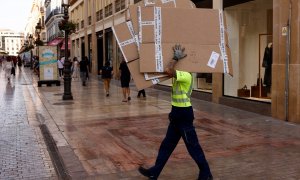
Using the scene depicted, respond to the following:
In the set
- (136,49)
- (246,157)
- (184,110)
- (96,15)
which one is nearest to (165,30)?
(136,49)

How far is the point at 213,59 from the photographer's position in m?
5.24

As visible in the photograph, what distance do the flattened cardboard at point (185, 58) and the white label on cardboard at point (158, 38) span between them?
4 centimetres

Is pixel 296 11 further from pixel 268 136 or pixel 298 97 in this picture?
pixel 268 136

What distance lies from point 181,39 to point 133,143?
3486 mm

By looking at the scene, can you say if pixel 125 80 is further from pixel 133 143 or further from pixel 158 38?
pixel 158 38

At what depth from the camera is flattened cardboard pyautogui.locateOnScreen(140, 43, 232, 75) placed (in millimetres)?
5016

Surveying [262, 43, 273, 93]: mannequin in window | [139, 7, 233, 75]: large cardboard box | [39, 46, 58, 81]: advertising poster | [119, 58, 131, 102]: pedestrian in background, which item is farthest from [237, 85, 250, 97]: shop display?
[39, 46, 58, 81]: advertising poster

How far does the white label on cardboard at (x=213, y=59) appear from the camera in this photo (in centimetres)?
521

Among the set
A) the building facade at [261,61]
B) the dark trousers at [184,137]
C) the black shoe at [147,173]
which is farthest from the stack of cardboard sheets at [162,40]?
the building facade at [261,61]

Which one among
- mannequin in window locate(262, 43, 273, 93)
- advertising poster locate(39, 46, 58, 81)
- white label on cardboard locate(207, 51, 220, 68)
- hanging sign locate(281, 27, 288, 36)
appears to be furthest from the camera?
advertising poster locate(39, 46, 58, 81)

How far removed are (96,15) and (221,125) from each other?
2721cm

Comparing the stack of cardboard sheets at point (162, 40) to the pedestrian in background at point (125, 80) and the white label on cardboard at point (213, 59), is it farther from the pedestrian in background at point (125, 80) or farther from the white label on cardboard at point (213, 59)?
the pedestrian in background at point (125, 80)

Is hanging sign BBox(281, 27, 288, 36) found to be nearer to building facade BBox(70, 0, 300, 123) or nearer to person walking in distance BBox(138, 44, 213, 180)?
building facade BBox(70, 0, 300, 123)

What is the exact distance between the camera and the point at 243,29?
45.1 ft
